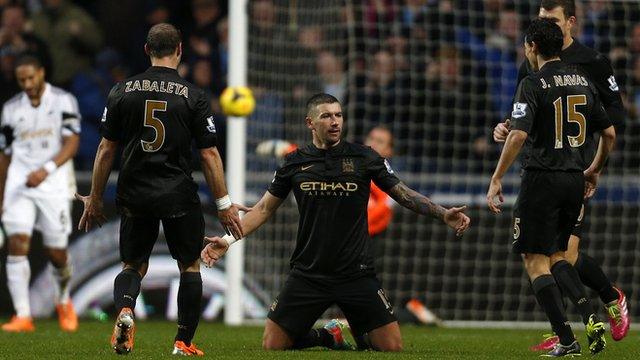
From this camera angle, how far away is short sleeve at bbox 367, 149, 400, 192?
844 cm

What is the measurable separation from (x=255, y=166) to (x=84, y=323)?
2356 millimetres

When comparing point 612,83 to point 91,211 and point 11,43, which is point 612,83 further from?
point 11,43

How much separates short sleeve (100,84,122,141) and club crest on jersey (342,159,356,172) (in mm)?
1457

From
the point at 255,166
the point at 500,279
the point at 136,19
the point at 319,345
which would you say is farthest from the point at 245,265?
the point at 319,345

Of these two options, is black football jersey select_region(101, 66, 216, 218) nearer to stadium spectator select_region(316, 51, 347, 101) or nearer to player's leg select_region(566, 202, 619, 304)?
player's leg select_region(566, 202, 619, 304)

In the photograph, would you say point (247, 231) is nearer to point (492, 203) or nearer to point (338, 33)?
point (492, 203)

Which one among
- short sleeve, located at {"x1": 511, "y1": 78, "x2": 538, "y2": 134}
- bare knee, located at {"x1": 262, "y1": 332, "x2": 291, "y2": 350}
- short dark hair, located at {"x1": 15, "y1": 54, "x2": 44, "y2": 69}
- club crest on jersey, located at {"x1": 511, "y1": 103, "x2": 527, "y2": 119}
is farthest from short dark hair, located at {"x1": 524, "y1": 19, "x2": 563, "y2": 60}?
short dark hair, located at {"x1": 15, "y1": 54, "x2": 44, "y2": 69}

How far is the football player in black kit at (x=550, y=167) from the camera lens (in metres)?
7.96

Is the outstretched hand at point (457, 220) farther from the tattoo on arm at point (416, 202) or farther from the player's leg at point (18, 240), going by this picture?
the player's leg at point (18, 240)

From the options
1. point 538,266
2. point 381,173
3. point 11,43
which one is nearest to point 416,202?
point 381,173

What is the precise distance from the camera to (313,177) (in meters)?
8.50

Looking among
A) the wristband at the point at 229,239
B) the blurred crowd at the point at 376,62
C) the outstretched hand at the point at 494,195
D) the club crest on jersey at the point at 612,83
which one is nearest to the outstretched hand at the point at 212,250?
the wristband at the point at 229,239

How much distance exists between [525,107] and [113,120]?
2460mm

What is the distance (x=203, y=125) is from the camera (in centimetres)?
795
